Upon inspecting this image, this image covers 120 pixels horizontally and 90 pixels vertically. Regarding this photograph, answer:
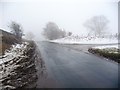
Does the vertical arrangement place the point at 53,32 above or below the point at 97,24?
below

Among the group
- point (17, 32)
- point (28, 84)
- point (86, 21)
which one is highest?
point (86, 21)

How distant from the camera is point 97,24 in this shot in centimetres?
8438

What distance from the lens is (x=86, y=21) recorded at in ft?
298

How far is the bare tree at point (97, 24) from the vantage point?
8225 centimetres

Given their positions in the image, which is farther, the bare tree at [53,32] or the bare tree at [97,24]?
the bare tree at [53,32]

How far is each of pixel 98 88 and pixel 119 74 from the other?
2.86 metres

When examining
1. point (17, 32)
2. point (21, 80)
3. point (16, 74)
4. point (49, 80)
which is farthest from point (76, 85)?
point (17, 32)

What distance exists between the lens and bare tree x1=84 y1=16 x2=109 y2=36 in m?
82.2

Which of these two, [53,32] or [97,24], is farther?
[53,32]

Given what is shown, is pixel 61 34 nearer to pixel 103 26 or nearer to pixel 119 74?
pixel 103 26

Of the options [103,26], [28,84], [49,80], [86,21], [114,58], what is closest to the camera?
[28,84]

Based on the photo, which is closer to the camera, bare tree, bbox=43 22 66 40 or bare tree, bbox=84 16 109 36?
bare tree, bbox=84 16 109 36

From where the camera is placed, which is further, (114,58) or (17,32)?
(17,32)

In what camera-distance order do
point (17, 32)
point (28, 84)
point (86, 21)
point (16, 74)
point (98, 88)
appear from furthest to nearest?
point (86, 21), point (17, 32), point (16, 74), point (28, 84), point (98, 88)
